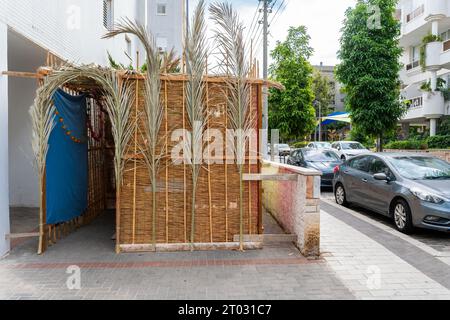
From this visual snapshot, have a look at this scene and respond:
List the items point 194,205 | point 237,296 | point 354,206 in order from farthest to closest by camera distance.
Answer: point 354,206 < point 194,205 < point 237,296

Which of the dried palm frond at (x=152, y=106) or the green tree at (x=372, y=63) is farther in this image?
the green tree at (x=372, y=63)

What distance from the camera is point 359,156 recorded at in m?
9.16

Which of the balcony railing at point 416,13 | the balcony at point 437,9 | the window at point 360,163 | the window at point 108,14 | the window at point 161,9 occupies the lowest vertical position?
the window at point 360,163

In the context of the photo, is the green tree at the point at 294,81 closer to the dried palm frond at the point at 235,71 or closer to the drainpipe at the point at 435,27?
the drainpipe at the point at 435,27

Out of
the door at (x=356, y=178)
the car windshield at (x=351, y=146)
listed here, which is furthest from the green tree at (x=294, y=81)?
the door at (x=356, y=178)

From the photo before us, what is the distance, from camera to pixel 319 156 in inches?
522

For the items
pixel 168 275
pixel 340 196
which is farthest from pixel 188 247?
pixel 340 196

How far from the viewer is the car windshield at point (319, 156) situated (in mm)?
13000

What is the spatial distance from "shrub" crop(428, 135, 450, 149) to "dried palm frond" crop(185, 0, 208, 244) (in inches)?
651

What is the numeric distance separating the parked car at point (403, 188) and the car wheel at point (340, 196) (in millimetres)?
199

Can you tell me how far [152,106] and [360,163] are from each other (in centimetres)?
576
